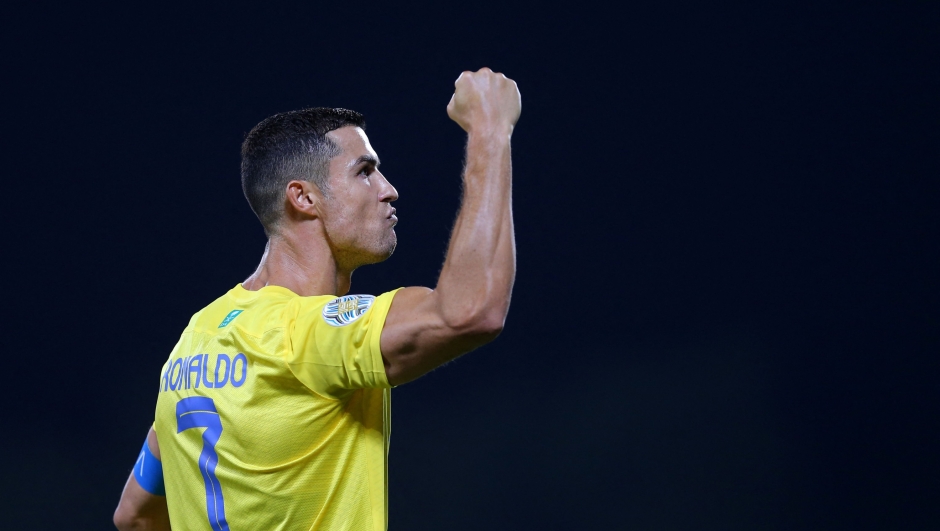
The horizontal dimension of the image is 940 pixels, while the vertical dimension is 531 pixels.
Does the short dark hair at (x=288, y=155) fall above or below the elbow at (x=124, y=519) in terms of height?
above

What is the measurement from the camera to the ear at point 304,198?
133 cm

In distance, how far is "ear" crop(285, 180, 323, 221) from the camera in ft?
4.35

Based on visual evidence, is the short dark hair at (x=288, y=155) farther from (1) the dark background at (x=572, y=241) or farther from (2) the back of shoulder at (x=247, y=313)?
(1) the dark background at (x=572, y=241)

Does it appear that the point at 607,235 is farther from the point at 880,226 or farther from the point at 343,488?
the point at 343,488

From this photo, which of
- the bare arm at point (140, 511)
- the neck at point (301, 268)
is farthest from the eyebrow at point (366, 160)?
the bare arm at point (140, 511)

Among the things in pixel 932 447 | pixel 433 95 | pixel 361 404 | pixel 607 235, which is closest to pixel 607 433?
pixel 607 235

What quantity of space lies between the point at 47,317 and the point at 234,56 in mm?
1181

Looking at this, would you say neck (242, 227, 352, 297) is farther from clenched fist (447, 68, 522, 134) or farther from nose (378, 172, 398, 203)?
clenched fist (447, 68, 522, 134)

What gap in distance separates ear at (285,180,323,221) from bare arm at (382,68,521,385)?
0.31 m

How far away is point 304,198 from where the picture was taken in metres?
1.33

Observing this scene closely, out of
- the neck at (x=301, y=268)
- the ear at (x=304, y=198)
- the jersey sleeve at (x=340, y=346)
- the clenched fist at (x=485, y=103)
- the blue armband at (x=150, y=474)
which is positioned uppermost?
the clenched fist at (x=485, y=103)

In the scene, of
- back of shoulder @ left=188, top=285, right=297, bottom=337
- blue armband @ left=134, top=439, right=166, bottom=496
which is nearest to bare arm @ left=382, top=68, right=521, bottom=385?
back of shoulder @ left=188, top=285, right=297, bottom=337

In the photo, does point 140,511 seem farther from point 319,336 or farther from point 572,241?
point 572,241

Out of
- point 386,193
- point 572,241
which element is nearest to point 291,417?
point 386,193
